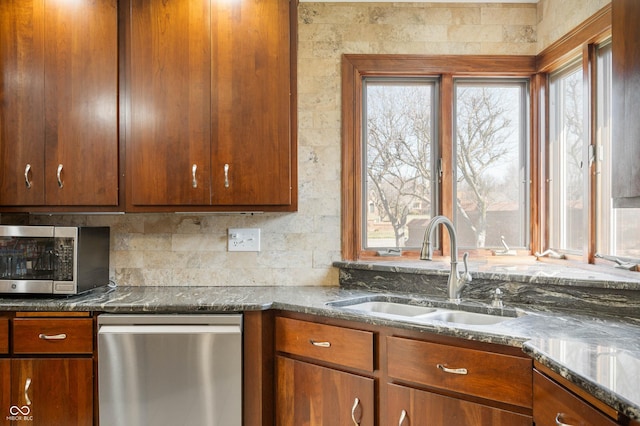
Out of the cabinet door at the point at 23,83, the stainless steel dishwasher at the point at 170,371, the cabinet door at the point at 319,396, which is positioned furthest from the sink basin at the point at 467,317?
the cabinet door at the point at 23,83

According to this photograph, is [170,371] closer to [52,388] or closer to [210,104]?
[52,388]

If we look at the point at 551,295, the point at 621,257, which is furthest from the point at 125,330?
the point at 621,257

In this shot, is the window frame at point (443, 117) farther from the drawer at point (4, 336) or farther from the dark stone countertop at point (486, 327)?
the drawer at point (4, 336)

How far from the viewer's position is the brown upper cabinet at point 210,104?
7.92ft

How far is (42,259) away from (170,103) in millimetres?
945

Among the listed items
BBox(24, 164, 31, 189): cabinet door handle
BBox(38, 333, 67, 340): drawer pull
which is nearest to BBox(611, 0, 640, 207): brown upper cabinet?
BBox(38, 333, 67, 340): drawer pull

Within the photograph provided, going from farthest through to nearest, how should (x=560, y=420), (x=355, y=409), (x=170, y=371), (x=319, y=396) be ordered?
(x=170, y=371) → (x=319, y=396) → (x=355, y=409) → (x=560, y=420)

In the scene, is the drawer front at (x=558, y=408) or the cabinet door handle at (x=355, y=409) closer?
the drawer front at (x=558, y=408)

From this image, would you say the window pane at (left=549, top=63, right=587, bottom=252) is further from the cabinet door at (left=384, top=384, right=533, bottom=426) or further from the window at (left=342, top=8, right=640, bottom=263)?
the cabinet door at (left=384, top=384, right=533, bottom=426)

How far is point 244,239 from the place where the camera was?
2.71m

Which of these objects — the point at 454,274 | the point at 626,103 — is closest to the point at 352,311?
the point at 454,274

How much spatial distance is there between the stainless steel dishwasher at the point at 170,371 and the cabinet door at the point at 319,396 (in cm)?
19

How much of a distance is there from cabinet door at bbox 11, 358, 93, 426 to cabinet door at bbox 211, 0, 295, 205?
3.18 feet

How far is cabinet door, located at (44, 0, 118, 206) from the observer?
7.97 ft
